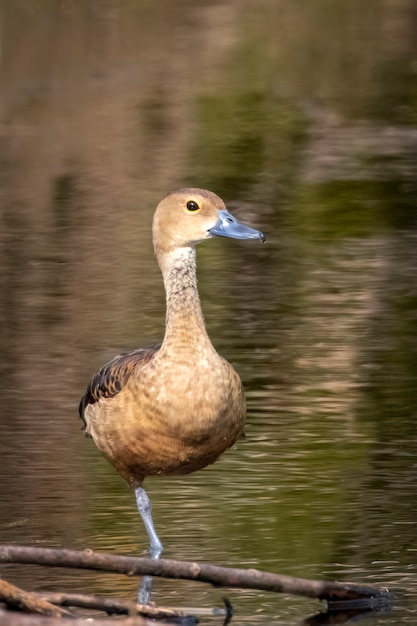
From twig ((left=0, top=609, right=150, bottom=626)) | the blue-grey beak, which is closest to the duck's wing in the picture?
the blue-grey beak

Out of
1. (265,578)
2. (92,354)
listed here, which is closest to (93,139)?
(92,354)

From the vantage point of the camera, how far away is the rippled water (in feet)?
25.6

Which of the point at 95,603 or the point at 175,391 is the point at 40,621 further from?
the point at 175,391

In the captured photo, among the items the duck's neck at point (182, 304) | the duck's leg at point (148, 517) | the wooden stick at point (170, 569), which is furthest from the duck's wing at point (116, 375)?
the wooden stick at point (170, 569)

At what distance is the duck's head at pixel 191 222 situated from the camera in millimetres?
8039

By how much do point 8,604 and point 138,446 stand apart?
6.95 feet

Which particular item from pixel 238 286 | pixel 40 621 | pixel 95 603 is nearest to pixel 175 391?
pixel 95 603

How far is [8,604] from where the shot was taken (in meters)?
5.50

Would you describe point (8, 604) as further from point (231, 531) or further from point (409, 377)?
point (409, 377)

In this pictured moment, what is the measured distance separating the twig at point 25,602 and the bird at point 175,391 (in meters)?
1.84

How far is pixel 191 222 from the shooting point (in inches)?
316

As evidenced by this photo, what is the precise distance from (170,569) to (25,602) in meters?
0.58

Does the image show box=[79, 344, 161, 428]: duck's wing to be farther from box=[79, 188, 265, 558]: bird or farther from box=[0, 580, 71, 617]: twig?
box=[0, 580, 71, 617]: twig

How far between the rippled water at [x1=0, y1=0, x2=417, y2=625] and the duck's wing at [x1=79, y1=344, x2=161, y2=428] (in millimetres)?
554
